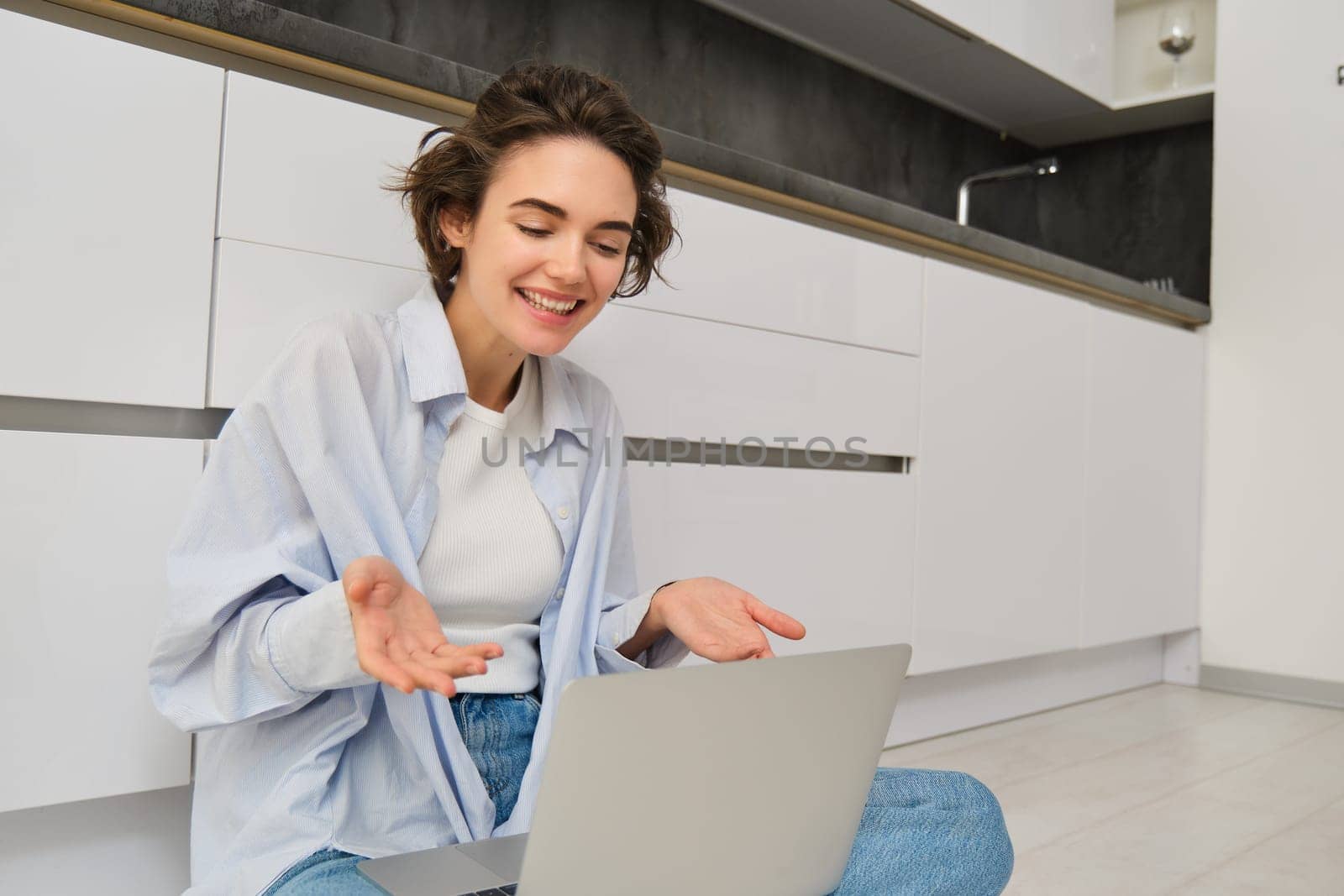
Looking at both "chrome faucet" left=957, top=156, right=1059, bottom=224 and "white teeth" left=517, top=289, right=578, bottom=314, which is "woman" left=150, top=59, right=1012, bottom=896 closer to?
"white teeth" left=517, top=289, right=578, bottom=314

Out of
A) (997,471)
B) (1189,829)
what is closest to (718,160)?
(997,471)

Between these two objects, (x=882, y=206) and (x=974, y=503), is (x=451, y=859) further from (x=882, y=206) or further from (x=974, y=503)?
(x=974, y=503)

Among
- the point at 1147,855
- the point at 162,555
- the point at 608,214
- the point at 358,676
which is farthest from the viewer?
the point at 1147,855

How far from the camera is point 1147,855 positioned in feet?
5.51

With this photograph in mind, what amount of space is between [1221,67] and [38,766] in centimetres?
329

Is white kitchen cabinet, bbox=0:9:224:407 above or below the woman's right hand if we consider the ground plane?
above

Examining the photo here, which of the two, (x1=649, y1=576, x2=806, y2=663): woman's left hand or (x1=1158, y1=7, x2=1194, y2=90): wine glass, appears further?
(x1=1158, y1=7, x2=1194, y2=90): wine glass

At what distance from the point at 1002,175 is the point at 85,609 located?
2512mm

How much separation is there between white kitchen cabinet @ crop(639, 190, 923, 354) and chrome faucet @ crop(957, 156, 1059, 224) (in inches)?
28.3

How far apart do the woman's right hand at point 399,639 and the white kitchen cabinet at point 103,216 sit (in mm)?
506

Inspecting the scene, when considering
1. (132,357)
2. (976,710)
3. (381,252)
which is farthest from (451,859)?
(976,710)

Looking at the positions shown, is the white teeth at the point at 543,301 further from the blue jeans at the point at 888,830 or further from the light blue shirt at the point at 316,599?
the blue jeans at the point at 888,830

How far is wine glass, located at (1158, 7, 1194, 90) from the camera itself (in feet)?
10.8

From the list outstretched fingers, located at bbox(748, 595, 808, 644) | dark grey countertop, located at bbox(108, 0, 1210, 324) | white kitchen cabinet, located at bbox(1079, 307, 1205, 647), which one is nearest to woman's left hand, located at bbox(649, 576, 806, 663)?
outstretched fingers, located at bbox(748, 595, 808, 644)
